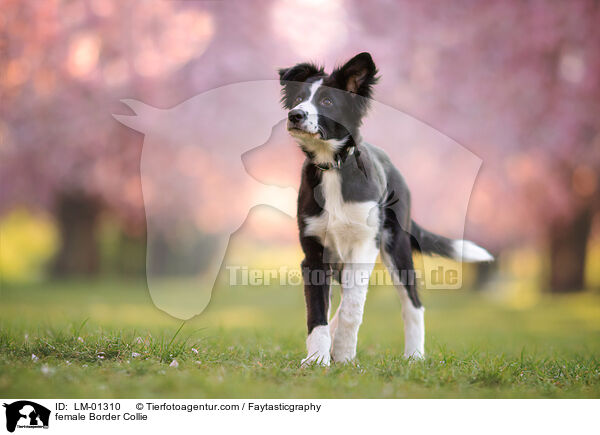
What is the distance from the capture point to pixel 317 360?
13.0 ft

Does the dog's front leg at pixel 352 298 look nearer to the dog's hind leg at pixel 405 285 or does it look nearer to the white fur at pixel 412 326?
the dog's hind leg at pixel 405 285

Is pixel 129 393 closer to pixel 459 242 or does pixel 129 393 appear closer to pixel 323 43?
pixel 459 242

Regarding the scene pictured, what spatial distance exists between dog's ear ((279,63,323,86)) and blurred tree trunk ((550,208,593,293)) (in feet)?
33.9

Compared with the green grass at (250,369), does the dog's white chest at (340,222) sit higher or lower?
higher

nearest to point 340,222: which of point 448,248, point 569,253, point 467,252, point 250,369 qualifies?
point 250,369

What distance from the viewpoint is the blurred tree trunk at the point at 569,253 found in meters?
13.0

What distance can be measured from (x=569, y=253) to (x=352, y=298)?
10.7m

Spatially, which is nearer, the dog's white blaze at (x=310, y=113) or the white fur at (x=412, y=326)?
the dog's white blaze at (x=310, y=113)

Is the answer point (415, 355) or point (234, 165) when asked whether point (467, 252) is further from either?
point (234, 165)

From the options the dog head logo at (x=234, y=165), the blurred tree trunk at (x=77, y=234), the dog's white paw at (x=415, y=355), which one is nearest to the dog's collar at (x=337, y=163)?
the dog head logo at (x=234, y=165)

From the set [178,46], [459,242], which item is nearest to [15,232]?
[178,46]
